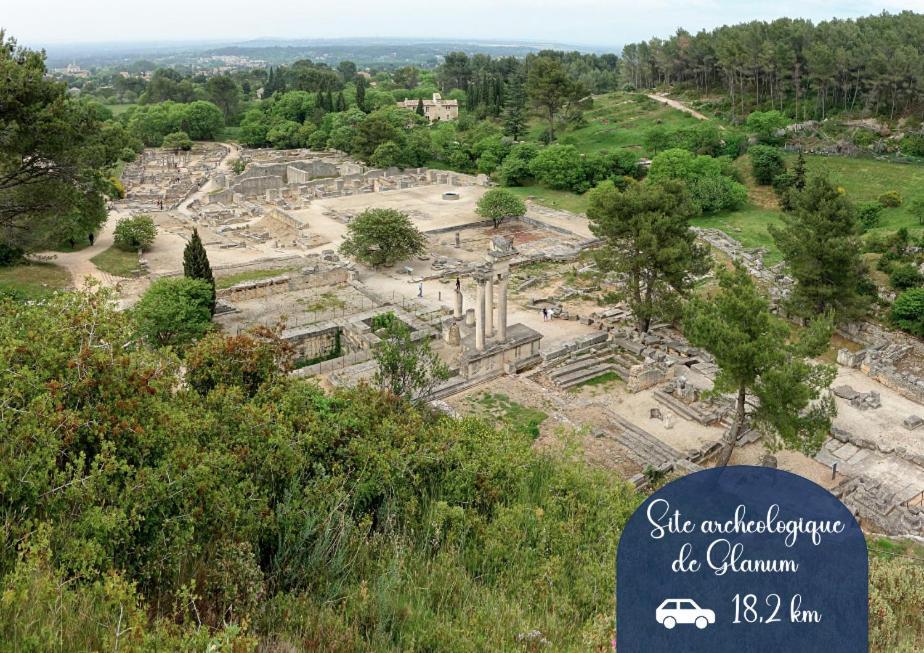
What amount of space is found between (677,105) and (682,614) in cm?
8302

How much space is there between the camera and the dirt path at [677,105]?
74.8 meters

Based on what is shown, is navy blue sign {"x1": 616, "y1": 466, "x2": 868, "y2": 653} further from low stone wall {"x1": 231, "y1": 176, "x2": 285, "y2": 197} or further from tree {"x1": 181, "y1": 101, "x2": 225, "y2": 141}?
tree {"x1": 181, "y1": 101, "x2": 225, "y2": 141}

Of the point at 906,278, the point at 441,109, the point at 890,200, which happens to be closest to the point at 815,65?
the point at 890,200

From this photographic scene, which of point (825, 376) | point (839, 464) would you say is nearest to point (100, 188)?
point (825, 376)

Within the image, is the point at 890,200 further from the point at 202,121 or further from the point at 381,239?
the point at 202,121

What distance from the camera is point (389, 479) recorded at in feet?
40.9

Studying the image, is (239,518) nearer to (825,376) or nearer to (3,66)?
(825,376)

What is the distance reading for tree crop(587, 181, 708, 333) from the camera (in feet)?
92.4

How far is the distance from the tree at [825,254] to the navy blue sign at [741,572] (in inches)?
1063

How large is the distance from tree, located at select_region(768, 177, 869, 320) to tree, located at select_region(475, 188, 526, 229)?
2203 cm

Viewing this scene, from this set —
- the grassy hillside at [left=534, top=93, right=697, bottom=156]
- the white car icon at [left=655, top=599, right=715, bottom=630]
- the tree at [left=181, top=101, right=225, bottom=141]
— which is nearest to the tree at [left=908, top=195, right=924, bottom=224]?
the grassy hillside at [left=534, top=93, right=697, bottom=156]

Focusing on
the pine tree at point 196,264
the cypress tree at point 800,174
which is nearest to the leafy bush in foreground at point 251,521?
the pine tree at point 196,264

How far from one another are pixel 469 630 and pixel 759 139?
63.0 meters

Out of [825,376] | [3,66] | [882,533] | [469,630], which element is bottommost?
[882,533]
